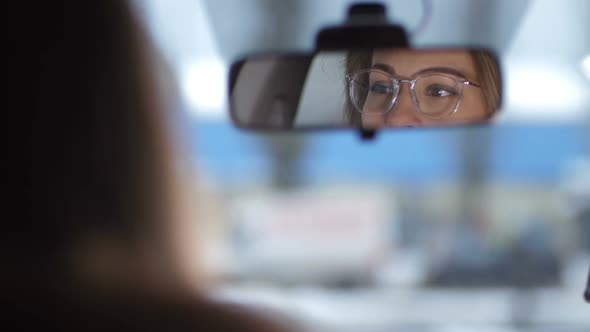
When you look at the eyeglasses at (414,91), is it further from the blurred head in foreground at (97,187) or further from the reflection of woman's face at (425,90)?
the blurred head in foreground at (97,187)

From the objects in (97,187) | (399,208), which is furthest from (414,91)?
(399,208)

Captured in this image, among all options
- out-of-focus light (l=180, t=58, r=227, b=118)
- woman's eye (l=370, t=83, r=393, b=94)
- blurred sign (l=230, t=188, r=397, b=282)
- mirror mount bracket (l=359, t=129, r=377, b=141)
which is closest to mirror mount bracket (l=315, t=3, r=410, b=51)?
woman's eye (l=370, t=83, r=393, b=94)

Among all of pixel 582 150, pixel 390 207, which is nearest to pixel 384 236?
pixel 390 207

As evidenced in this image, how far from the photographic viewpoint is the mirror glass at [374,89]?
1580 millimetres

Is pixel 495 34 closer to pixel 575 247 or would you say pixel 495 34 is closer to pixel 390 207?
pixel 575 247

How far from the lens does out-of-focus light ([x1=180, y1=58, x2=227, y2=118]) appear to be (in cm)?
258

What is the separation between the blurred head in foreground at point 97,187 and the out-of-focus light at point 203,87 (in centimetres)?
13

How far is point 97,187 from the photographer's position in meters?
2.91

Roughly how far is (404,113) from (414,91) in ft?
0.22

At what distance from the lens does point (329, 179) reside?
12.9ft

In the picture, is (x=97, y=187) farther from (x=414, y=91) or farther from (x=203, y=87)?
(x=414, y=91)

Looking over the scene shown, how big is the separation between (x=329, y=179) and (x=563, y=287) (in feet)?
4.59

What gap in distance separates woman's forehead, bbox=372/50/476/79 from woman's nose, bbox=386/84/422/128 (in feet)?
0.18

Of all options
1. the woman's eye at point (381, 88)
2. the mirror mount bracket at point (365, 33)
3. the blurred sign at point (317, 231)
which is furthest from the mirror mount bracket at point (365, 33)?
Result: the blurred sign at point (317, 231)
